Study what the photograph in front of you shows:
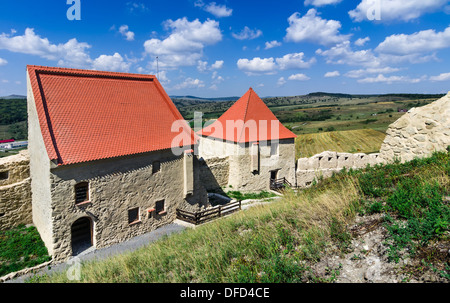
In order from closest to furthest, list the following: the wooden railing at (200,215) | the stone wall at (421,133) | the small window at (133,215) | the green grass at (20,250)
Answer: the stone wall at (421,133) → the green grass at (20,250) → the small window at (133,215) → the wooden railing at (200,215)

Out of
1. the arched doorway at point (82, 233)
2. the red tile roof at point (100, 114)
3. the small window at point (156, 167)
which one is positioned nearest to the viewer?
the red tile roof at point (100, 114)

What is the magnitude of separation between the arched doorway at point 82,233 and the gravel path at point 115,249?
31.3 inches

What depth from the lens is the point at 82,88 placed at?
14.5 m

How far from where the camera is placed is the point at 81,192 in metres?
12.6

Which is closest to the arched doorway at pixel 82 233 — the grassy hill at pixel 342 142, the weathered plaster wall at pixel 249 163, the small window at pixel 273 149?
the weathered plaster wall at pixel 249 163

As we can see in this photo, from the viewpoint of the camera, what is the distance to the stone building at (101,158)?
476 inches

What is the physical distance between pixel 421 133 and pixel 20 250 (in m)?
19.6

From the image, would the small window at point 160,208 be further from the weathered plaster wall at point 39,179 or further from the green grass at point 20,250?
the green grass at point 20,250

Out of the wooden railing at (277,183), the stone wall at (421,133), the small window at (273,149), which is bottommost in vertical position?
the wooden railing at (277,183)

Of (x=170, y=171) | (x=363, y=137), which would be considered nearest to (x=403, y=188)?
(x=170, y=171)

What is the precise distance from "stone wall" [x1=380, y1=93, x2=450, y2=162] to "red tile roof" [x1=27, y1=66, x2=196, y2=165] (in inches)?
447

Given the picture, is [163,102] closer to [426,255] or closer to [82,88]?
[82,88]

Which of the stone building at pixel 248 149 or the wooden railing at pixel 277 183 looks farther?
the wooden railing at pixel 277 183

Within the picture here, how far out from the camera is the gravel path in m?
11.4
